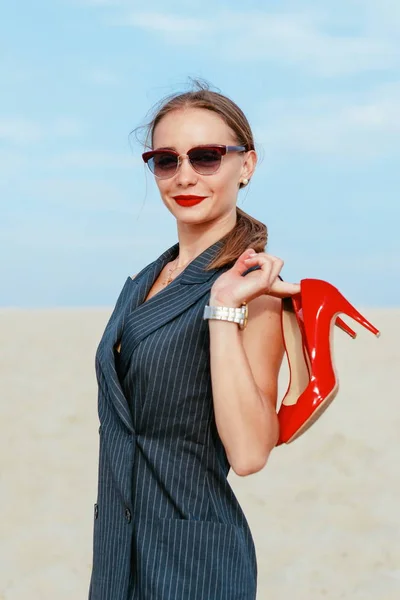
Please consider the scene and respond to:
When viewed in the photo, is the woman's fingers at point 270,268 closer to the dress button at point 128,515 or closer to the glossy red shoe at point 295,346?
the glossy red shoe at point 295,346

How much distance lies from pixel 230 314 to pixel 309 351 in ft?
0.83

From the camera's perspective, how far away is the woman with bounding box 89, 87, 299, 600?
93.7 inches

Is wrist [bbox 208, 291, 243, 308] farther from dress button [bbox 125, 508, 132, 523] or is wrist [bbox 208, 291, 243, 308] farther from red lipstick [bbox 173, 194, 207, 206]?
dress button [bbox 125, 508, 132, 523]

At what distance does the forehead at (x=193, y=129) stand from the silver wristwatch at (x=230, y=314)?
53 centimetres

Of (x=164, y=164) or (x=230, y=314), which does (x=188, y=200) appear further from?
(x=230, y=314)

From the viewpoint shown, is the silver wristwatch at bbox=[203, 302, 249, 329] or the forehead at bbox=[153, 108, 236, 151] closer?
the silver wristwatch at bbox=[203, 302, 249, 329]

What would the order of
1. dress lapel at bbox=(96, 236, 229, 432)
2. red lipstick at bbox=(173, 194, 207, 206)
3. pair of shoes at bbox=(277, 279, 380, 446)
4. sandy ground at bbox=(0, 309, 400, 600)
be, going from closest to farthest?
1. pair of shoes at bbox=(277, 279, 380, 446)
2. dress lapel at bbox=(96, 236, 229, 432)
3. red lipstick at bbox=(173, 194, 207, 206)
4. sandy ground at bbox=(0, 309, 400, 600)

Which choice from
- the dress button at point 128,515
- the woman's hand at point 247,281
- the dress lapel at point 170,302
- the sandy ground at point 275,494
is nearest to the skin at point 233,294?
the woman's hand at point 247,281

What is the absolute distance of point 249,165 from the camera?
2.78 metres

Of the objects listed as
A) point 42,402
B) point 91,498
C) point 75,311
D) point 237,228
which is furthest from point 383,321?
point 237,228

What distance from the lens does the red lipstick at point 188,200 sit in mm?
2650

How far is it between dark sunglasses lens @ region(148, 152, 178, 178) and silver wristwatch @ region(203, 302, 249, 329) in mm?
500

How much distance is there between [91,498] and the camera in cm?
812

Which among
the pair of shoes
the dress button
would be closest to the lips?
the pair of shoes
